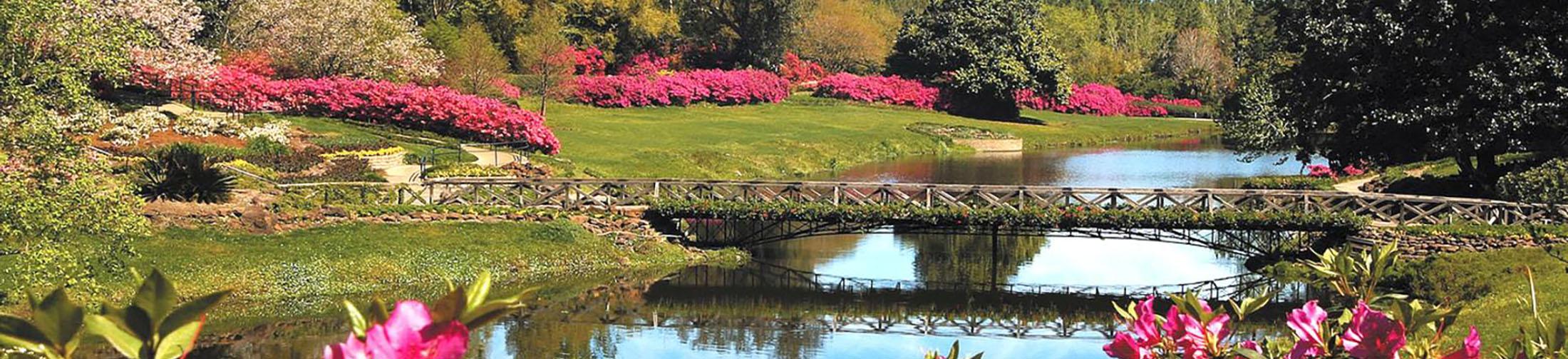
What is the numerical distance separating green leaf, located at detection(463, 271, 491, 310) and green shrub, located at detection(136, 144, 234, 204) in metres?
30.8

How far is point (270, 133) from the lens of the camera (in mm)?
45219

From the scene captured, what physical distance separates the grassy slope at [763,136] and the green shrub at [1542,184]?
3112 cm

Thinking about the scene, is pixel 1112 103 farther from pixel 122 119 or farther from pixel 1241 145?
pixel 122 119

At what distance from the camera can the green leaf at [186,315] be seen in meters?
2.93

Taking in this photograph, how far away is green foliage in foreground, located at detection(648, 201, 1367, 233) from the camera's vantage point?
33.4 metres

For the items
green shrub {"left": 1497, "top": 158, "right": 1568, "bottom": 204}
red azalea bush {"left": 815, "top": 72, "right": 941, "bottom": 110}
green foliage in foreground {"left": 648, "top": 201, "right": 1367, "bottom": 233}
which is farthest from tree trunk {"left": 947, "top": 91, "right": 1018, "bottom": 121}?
green shrub {"left": 1497, "top": 158, "right": 1568, "bottom": 204}

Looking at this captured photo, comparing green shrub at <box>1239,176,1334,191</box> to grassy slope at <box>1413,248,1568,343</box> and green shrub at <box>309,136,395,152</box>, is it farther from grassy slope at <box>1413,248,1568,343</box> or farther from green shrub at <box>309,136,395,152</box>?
green shrub at <box>309,136,395,152</box>

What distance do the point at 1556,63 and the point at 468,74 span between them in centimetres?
4149

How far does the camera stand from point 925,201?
35469mm

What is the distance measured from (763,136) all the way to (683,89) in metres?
13.7

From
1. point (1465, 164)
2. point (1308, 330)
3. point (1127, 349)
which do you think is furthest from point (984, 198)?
point (1308, 330)

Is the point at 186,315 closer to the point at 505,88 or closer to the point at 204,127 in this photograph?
the point at 204,127

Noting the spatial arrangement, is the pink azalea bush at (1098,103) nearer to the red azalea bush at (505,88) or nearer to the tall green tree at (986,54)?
the tall green tree at (986,54)

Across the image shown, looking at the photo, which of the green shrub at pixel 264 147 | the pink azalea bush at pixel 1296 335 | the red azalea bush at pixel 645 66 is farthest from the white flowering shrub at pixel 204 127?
the pink azalea bush at pixel 1296 335
